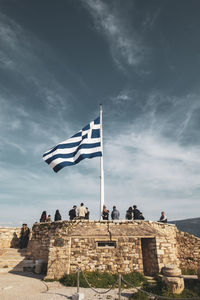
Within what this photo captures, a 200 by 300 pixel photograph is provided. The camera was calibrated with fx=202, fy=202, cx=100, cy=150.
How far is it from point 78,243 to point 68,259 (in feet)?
3.36

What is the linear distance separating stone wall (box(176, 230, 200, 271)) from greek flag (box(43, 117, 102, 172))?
Answer: 28.6 feet

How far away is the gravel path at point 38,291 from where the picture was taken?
332 inches

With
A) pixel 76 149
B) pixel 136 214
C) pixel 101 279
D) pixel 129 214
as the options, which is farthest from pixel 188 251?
pixel 76 149

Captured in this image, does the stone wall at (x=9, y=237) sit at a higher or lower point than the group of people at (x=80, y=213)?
lower

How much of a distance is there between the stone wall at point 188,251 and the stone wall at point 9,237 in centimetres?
1354

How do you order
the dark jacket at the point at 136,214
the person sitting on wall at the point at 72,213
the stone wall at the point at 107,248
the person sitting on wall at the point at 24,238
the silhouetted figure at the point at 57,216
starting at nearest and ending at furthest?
the stone wall at the point at 107,248, the dark jacket at the point at 136,214, the person sitting on wall at the point at 72,213, the silhouetted figure at the point at 57,216, the person sitting on wall at the point at 24,238

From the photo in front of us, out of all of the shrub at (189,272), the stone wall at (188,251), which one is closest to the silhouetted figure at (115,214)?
the stone wall at (188,251)

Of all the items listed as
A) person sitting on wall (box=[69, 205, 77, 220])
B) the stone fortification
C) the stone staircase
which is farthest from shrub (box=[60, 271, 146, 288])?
the stone staircase

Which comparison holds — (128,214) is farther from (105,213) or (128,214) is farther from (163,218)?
(163,218)

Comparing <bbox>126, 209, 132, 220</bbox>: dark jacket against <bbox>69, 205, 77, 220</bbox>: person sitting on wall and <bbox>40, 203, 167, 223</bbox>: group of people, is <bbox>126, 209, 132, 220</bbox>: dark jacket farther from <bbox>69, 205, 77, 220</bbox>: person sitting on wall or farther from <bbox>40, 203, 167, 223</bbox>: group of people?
<bbox>69, 205, 77, 220</bbox>: person sitting on wall

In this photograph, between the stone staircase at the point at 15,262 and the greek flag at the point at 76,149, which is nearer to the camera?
the stone staircase at the point at 15,262

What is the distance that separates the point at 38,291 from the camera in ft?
30.5

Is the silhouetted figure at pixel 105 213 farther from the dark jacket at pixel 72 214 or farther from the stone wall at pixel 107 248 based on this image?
the dark jacket at pixel 72 214

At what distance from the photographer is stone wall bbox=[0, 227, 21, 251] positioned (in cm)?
1712
